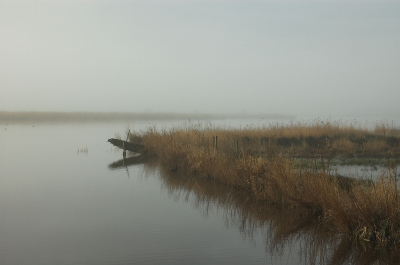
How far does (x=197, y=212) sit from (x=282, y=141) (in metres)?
9.79

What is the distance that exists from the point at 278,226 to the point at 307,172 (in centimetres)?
126

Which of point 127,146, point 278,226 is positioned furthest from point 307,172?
point 127,146

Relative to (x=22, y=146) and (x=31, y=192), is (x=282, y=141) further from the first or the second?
(x=22, y=146)

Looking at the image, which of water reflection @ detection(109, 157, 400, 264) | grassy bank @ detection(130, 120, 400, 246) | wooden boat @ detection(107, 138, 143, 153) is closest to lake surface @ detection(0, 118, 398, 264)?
water reflection @ detection(109, 157, 400, 264)

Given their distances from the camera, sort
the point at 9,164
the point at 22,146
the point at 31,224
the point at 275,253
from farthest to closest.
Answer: the point at 22,146 → the point at 9,164 → the point at 31,224 → the point at 275,253

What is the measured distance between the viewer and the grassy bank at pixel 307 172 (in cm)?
572

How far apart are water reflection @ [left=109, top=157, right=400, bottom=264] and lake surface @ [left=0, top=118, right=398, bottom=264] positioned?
2 centimetres

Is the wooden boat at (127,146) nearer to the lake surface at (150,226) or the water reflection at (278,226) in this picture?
the lake surface at (150,226)

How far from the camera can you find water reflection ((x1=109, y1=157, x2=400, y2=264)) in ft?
18.2

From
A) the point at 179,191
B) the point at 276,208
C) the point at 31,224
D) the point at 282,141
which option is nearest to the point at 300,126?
the point at 282,141

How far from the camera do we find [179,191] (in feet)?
34.7

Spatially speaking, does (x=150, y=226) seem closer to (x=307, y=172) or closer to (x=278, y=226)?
(x=278, y=226)

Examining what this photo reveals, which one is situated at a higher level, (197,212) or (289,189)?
(289,189)

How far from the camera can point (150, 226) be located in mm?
7336
